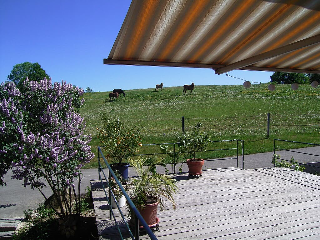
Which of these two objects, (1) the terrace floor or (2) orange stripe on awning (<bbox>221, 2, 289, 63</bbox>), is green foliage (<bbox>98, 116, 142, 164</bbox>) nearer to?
(1) the terrace floor

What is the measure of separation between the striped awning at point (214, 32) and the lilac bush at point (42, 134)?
240cm

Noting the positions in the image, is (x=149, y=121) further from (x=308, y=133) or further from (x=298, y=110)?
(x=298, y=110)

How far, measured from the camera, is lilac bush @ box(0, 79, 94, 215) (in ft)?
19.6

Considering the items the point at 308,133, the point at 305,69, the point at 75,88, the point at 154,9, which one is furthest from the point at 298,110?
the point at 154,9

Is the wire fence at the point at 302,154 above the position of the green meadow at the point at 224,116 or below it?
below

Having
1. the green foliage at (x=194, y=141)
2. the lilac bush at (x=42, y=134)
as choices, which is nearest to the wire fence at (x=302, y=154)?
the green foliage at (x=194, y=141)

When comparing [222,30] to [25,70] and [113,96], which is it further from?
[25,70]

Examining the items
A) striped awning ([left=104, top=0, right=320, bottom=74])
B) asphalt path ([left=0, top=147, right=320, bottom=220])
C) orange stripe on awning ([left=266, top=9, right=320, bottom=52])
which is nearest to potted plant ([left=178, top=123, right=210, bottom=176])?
asphalt path ([left=0, top=147, right=320, bottom=220])

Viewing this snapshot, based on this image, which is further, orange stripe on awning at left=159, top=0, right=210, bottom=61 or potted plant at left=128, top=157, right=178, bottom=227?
potted plant at left=128, top=157, right=178, bottom=227

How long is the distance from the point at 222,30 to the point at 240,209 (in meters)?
3.67

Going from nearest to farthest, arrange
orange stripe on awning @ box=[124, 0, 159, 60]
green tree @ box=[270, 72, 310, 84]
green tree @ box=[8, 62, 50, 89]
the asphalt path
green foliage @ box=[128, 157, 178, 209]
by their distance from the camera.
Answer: orange stripe on awning @ box=[124, 0, 159, 60], green foliage @ box=[128, 157, 178, 209], the asphalt path, green tree @ box=[270, 72, 310, 84], green tree @ box=[8, 62, 50, 89]

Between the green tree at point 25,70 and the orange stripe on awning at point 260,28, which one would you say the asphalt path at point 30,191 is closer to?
the orange stripe on awning at point 260,28

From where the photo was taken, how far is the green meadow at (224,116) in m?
19.3

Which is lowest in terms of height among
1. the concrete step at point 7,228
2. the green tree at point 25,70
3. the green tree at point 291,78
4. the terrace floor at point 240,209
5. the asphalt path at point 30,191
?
the concrete step at point 7,228
